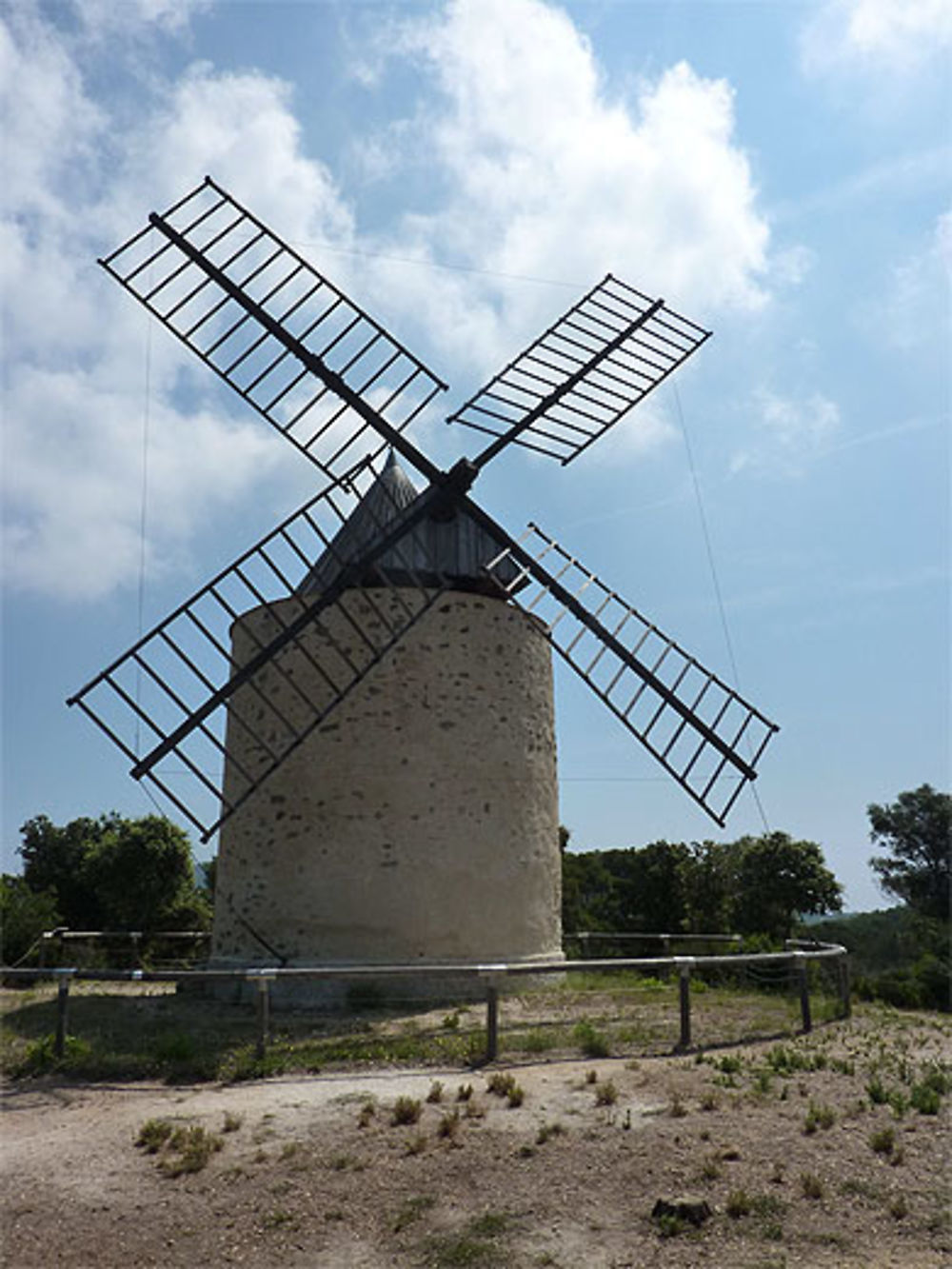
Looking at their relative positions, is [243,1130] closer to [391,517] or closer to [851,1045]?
[851,1045]

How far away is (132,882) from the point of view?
65.3ft

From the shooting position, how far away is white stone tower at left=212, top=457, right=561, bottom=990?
10.0m

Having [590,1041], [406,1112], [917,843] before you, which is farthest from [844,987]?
[917,843]

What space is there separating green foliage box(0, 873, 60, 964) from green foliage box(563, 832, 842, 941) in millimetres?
10570

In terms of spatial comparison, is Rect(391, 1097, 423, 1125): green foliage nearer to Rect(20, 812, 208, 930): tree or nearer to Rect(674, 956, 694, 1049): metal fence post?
Rect(674, 956, 694, 1049): metal fence post

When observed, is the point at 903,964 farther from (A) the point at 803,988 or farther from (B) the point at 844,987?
(A) the point at 803,988

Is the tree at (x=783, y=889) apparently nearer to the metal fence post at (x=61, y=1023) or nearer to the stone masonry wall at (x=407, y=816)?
the stone masonry wall at (x=407, y=816)

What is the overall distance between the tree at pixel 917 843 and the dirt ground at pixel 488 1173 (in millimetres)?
28779

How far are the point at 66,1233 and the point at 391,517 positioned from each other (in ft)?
29.2

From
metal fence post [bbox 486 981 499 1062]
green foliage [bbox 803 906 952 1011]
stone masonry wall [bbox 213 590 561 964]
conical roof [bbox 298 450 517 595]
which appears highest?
conical roof [bbox 298 450 517 595]

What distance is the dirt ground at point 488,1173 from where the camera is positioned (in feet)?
11.9

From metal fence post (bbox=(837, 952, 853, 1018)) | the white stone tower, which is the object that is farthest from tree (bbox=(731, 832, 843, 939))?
metal fence post (bbox=(837, 952, 853, 1018))

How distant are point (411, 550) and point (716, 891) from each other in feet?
41.8

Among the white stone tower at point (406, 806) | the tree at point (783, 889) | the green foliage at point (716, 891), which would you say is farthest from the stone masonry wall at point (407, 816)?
the tree at point (783, 889)
